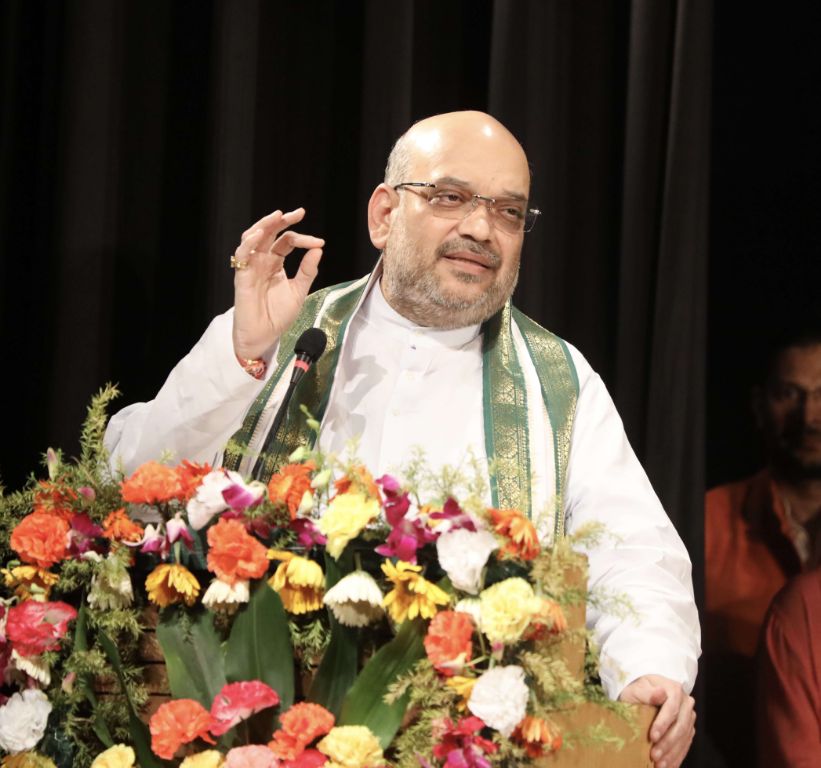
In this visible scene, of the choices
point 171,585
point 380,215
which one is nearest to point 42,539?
point 171,585

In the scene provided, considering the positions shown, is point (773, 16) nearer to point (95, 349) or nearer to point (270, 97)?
point (270, 97)

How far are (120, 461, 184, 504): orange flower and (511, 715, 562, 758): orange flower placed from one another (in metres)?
0.47

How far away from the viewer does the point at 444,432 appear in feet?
7.47

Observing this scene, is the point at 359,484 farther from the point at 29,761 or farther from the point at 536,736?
the point at 29,761

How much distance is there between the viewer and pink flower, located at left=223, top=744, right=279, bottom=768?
1.21 metres

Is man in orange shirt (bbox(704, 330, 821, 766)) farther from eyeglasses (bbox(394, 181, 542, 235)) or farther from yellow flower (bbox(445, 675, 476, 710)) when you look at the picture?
yellow flower (bbox(445, 675, 476, 710))

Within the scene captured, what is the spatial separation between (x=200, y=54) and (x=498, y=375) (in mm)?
1230

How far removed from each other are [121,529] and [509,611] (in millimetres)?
465

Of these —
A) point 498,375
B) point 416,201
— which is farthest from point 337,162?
point 498,375

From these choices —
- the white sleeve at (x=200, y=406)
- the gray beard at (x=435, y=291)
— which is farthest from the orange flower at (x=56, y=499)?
the gray beard at (x=435, y=291)

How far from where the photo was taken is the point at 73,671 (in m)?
1.37

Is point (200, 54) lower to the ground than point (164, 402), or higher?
higher

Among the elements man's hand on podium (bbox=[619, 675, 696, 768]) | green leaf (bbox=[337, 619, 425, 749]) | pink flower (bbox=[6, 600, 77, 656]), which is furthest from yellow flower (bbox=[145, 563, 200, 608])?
man's hand on podium (bbox=[619, 675, 696, 768])

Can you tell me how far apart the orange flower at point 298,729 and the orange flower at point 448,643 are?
13cm
